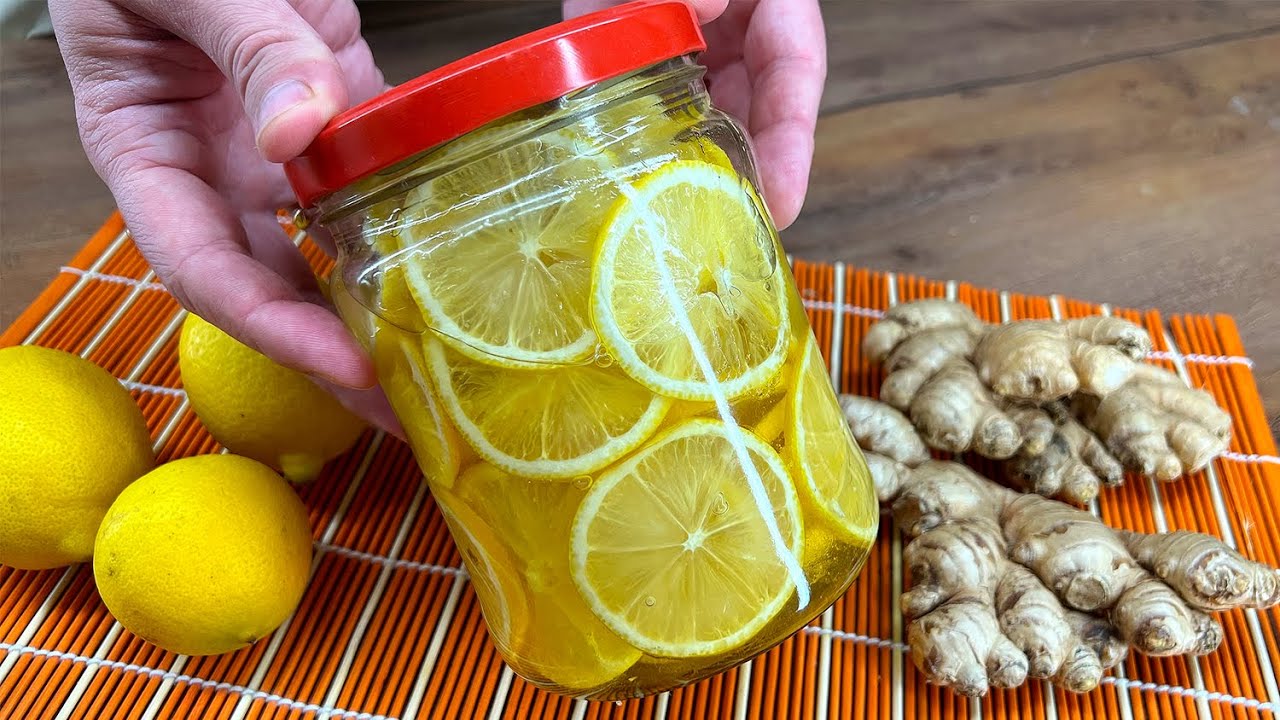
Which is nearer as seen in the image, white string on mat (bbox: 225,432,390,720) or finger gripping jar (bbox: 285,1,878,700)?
finger gripping jar (bbox: 285,1,878,700)

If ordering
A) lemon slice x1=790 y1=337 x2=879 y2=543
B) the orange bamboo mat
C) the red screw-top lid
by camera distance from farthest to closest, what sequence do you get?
the orange bamboo mat, lemon slice x1=790 y1=337 x2=879 y2=543, the red screw-top lid

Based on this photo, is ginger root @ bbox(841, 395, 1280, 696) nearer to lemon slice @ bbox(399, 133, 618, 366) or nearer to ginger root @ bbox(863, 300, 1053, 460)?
ginger root @ bbox(863, 300, 1053, 460)

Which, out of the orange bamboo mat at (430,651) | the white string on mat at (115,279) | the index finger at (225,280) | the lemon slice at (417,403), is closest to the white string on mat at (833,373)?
the orange bamboo mat at (430,651)

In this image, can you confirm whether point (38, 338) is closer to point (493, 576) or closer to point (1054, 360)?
point (493, 576)

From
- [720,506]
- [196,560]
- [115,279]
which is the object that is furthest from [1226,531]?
[115,279]

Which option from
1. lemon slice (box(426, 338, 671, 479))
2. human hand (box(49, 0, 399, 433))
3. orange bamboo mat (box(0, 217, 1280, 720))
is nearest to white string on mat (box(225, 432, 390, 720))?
orange bamboo mat (box(0, 217, 1280, 720))

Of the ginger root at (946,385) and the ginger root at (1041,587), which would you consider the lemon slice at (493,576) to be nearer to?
the ginger root at (1041,587)
